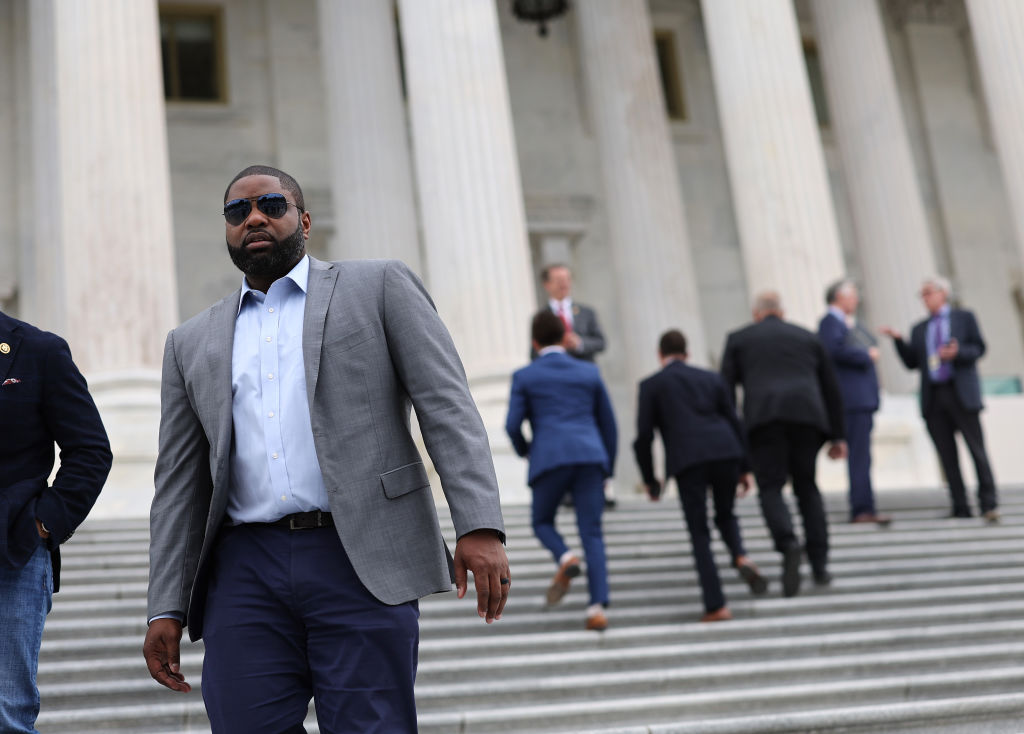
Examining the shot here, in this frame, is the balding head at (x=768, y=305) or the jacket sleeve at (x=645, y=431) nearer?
the jacket sleeve at (x=645, y=431)

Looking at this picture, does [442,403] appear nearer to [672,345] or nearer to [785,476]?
[672,345]

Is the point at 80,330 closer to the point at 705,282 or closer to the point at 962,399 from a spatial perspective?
the point at 962,399

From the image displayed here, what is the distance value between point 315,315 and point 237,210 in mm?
331

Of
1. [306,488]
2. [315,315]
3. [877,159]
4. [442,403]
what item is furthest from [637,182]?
[306,488]

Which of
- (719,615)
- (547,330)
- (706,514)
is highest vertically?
(547,330)

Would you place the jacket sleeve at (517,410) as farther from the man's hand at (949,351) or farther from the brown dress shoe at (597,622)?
the man's hand at (949,351)

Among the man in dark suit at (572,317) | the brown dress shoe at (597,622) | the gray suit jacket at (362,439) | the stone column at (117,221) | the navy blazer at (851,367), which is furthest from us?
the stone column at (117,221)

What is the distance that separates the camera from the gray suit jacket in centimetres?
303

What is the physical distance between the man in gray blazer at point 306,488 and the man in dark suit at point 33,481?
64cm

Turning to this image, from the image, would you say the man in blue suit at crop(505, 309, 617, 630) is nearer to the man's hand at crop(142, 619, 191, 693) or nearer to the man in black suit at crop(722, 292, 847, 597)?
the man in black suit at crop(722, 292, 847, 597)

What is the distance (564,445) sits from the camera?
293 inches

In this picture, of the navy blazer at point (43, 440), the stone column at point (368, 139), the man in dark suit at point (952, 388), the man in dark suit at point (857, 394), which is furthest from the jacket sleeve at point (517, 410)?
the stone column at point (368, 139)

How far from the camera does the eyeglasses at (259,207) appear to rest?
3.23m

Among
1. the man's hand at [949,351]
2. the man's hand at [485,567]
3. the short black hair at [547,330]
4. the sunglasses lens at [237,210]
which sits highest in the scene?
the short black hair at [547,330]
